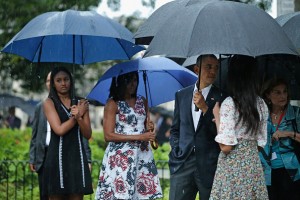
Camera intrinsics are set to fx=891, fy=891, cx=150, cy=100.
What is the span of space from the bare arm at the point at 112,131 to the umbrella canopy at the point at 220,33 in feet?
5.26

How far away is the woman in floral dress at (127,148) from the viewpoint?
29.7 ft

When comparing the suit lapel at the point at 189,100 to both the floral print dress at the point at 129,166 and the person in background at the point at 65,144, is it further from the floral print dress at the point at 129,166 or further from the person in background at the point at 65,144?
the person in background at the point at 65,144

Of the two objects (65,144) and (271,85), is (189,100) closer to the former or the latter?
(271,85)

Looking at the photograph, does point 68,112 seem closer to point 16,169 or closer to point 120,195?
point 120,195

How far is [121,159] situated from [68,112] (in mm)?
735

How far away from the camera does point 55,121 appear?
909cm

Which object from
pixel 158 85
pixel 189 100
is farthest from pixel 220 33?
pixel 158 85

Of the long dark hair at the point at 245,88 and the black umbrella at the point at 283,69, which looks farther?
the black umbrella at the point at 283,69

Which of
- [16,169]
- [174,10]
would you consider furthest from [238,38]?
[16,169]

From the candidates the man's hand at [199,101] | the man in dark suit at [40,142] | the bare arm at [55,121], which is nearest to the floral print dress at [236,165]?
the man's hand at [199,101]

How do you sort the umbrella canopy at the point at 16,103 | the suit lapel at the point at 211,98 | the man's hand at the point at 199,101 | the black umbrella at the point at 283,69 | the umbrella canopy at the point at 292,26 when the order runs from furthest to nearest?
1. the umbrella canopy at the point at 16,103
2. the black umbrella at the point at 283,69
3. the umbrella canopy at the point at 292,26
4. the suit lapel at the point at 211,98
5. the man's hand at the point at 199,101

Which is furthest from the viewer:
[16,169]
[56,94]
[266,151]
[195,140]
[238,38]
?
[16,169]

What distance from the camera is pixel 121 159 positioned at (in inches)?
359

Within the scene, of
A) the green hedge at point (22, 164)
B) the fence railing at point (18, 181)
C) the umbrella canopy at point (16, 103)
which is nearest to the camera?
the fence railing at point (18, 181)
